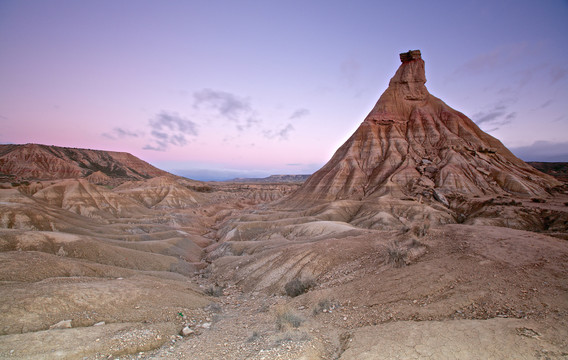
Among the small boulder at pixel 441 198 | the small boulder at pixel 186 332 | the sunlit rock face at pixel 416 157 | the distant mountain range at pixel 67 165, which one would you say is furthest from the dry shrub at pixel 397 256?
the distant mountain range at pixel 67 165

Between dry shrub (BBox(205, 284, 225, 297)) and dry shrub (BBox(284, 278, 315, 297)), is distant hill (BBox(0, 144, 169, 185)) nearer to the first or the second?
dry shrub (BBox(205, 284, 225, 297))

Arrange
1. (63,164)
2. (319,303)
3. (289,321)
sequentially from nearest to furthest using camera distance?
(289,321), (319,303), (63,164)

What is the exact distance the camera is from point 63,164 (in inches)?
4471

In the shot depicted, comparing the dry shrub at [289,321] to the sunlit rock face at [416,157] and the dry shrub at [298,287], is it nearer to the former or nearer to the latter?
the dry shrub at [298,287]

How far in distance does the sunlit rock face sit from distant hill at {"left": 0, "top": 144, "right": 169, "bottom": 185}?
95.8 meters

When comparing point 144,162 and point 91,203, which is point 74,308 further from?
point 144,162

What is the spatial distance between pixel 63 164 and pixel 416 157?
442 ft

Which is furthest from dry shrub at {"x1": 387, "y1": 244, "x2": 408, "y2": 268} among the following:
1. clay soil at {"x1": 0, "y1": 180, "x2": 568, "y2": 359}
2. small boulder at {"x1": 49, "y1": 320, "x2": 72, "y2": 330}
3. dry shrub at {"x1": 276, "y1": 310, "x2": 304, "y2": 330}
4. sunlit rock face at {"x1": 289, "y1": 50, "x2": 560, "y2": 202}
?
sunlit rock face at {"x1": 289, "y1": 50, "x2": 560, "y2": 202}

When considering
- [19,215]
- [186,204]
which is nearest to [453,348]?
[19,215]

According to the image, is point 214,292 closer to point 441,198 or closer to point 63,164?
point 441,198

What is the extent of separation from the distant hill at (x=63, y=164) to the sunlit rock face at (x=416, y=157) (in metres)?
95.8

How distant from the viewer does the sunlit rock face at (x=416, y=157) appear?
45.0 m

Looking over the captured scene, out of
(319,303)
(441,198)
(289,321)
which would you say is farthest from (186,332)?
(441,198)

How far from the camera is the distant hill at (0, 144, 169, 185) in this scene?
100938mm
